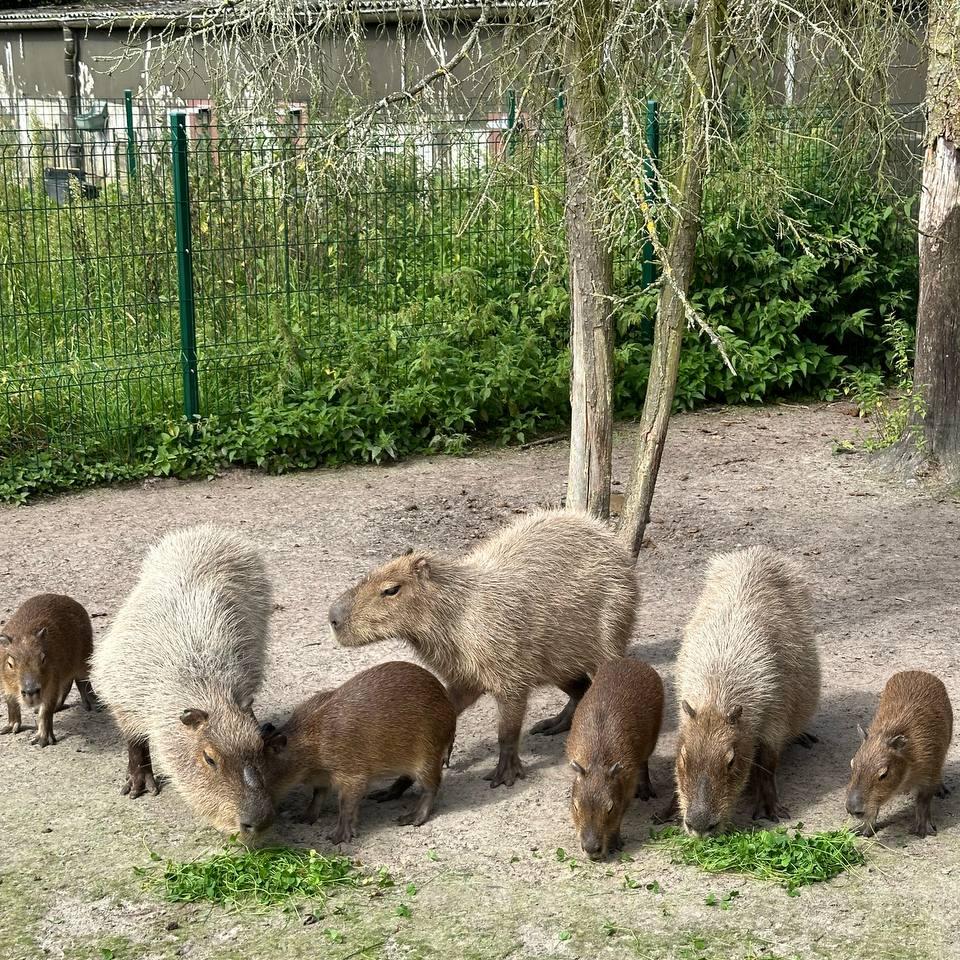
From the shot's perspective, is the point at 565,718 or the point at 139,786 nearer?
the point at 139,786

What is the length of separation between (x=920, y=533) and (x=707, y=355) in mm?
3169

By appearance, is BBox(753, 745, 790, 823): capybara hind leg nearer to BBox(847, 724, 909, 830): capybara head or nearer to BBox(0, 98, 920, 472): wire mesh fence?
BBox(847, 724, 909, 830): capybara head

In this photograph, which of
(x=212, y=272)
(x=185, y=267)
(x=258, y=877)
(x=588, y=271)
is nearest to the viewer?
(x=258, y=877)

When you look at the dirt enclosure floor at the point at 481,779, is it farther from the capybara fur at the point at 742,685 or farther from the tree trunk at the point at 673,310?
the tree trunk at the point at 673,310

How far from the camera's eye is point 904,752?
4.54 meters

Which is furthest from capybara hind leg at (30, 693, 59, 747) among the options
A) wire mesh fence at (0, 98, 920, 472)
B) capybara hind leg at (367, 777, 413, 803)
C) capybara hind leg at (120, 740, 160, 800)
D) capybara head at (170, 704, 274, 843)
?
wire mesh fence at (0, 98, 920, 472)

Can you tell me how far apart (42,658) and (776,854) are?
2969mm

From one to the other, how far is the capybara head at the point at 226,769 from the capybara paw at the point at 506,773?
3.39ft

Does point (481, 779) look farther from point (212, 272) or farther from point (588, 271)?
point (212, 272)

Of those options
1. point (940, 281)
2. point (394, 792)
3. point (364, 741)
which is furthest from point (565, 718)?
point (940, 281)

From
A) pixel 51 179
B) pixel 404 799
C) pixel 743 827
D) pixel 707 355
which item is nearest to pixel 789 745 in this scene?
pixel 743 827

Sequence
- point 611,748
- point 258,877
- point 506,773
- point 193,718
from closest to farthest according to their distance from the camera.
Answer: point 258,877 < point 193,718 < point 611,748 < point 506,773

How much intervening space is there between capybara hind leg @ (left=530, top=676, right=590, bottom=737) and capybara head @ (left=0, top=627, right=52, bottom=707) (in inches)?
79.9

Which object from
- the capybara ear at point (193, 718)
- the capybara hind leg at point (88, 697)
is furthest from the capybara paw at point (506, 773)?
the capybara hind leg at point (88, 697)
